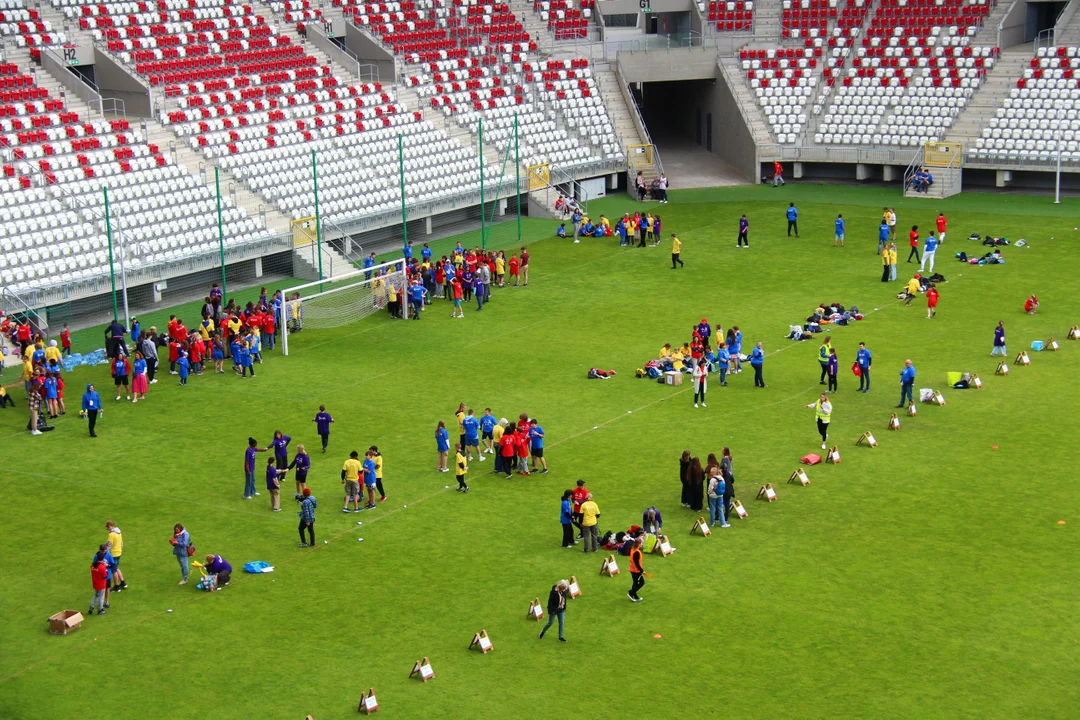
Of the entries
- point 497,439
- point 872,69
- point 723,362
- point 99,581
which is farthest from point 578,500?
point 872,69

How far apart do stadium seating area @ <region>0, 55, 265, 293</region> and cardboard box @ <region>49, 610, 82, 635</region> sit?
755 inches

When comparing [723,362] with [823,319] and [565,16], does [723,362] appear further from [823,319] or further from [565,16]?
[565,16]

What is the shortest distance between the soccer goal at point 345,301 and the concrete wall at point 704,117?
23.2 metres

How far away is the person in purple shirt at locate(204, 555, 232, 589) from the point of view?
25141 millimetres

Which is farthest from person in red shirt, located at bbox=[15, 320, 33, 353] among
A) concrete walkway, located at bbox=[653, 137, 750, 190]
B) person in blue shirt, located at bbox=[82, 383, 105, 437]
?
concrete walkway, located at bbox=[653, 137, 750, 190]

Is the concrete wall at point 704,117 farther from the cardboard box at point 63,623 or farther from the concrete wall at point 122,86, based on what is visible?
the cardboard box at point 63,623

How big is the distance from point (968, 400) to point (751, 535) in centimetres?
975

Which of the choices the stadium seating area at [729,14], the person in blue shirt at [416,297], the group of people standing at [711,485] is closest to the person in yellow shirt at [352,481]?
the group of people standing at [711,485]

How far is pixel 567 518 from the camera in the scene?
26344 mm

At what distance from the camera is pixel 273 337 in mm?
40375

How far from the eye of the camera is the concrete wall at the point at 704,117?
6291 centimetres

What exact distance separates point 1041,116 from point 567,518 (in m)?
38.8

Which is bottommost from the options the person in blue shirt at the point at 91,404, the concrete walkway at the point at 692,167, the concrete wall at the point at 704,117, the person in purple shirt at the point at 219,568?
the person in purple shirt at the point at 219,568

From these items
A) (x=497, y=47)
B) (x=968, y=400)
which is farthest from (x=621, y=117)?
(x=968, y=400)
